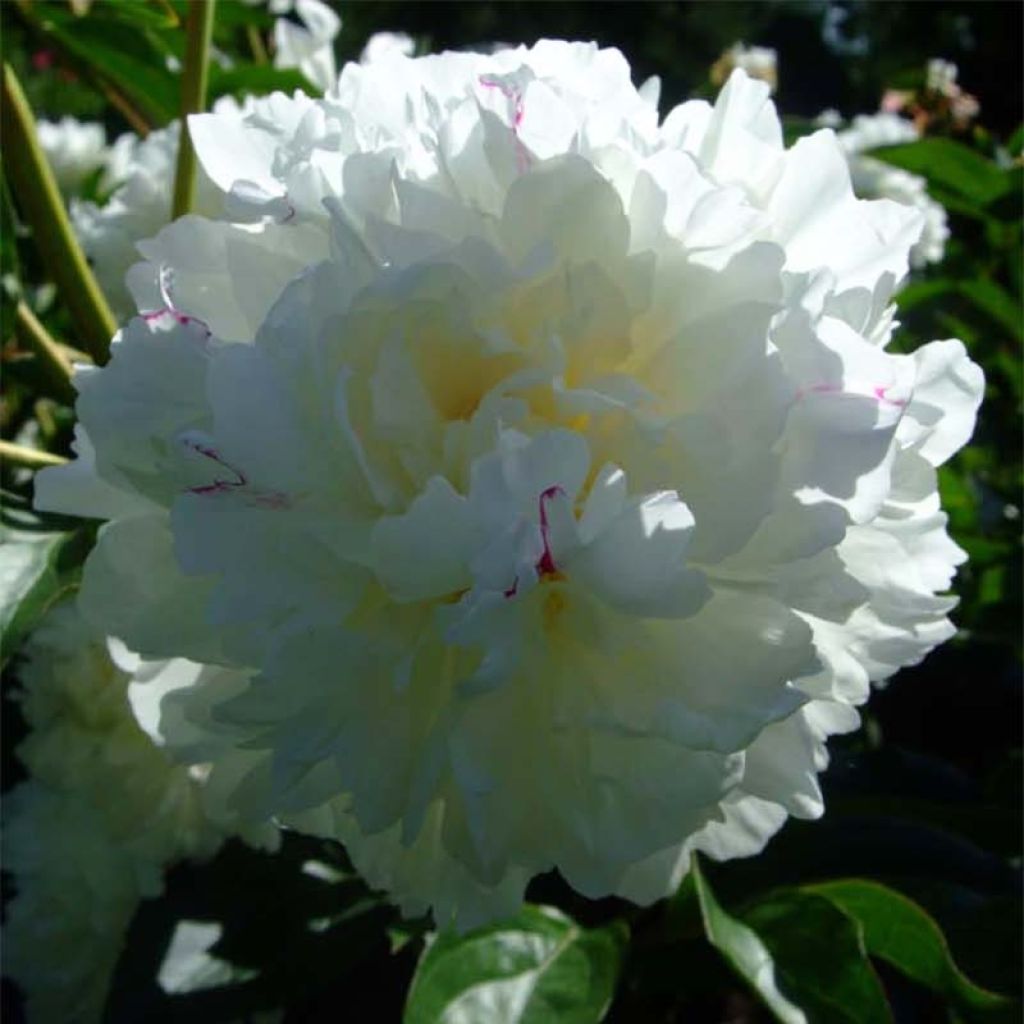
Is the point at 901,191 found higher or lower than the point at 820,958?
lower

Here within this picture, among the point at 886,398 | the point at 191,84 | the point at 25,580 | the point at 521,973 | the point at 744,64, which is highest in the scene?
the point at 886,398

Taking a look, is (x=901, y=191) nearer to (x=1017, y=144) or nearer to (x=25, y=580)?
(x=1017, y=144)

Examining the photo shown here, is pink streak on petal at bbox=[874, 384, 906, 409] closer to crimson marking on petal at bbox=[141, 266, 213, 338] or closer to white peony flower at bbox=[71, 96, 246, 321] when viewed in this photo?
crimson marking on petal at bbox=[141, 266, 213, 338]

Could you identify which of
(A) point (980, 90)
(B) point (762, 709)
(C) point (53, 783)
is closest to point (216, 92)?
(C) point (53, 783)

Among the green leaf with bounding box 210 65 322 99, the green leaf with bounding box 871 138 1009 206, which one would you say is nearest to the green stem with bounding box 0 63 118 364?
the green leaf with bounding box 210 65 322 99

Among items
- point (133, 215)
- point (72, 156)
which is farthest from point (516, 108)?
point (72, 156)

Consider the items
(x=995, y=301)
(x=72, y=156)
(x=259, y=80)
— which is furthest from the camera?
(x=72, y=156)

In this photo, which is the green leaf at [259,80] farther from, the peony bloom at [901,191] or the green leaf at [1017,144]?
the peony bloom at [901,191]

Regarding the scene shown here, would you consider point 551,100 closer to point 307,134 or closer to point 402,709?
point 307,134
